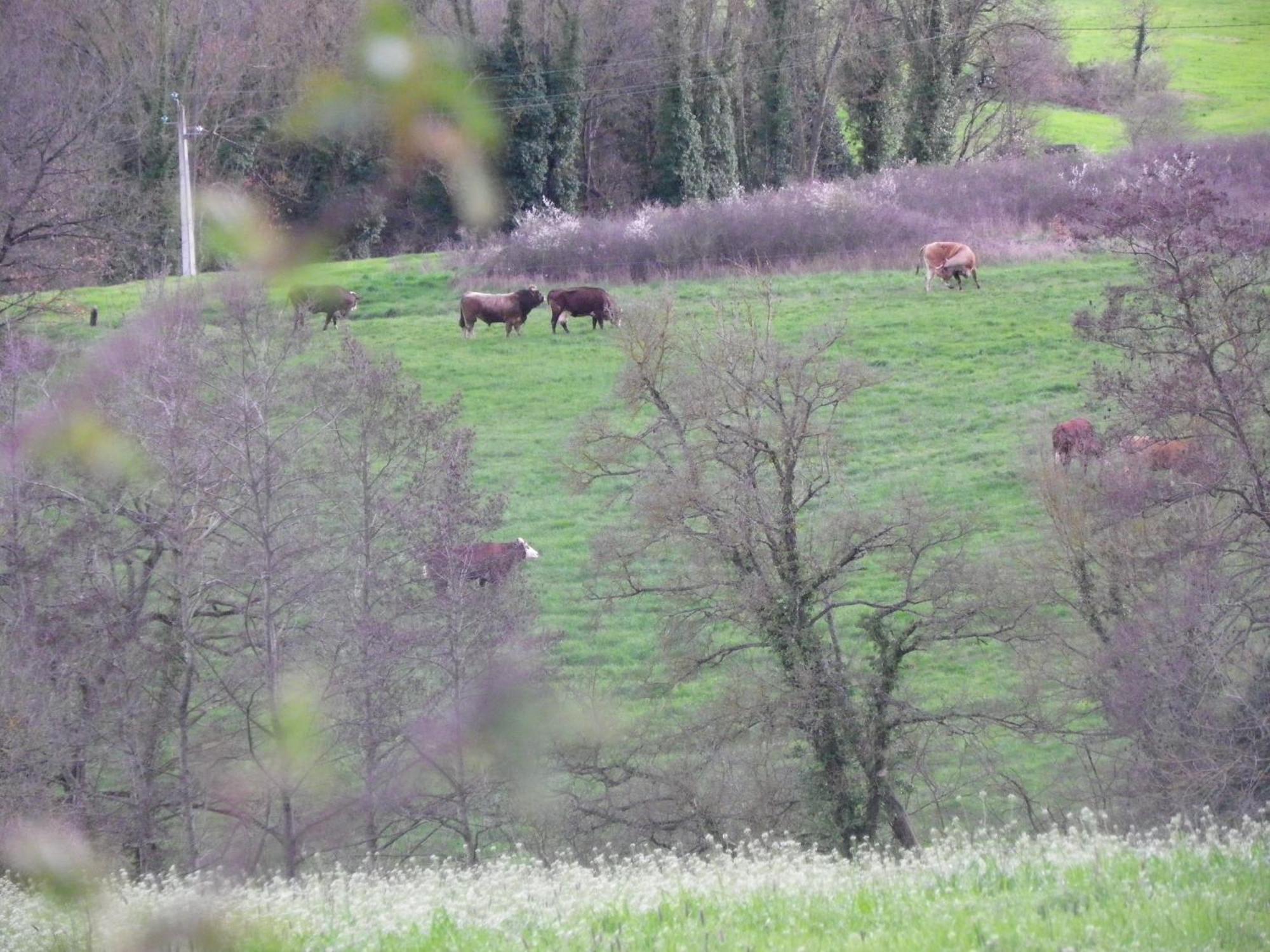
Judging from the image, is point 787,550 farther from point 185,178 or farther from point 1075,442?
point 185,178

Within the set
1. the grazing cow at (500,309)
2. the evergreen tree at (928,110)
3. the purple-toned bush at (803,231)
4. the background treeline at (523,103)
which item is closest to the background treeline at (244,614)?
the background treeline at (523,103)

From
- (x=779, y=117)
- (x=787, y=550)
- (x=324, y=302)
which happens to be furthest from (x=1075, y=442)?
(x=779, y=117)

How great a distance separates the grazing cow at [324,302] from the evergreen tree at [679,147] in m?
12.1

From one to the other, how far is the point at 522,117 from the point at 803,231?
1002cm

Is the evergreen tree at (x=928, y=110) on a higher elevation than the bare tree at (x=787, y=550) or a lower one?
higher

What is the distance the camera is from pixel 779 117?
178 feet

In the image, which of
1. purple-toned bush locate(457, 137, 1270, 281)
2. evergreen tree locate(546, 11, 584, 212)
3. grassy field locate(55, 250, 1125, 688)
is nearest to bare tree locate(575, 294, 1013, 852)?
grassy field locate(55, 250, 1125, 688)

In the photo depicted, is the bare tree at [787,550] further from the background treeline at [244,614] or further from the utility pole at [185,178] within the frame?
the utility pole at [185,178]

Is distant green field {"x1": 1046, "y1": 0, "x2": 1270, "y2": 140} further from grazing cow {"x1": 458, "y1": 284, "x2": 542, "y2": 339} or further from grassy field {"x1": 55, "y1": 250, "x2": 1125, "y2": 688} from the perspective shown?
grazing cow {"x1": 458, "y1": 284, "x2": 542, "y2": 339}

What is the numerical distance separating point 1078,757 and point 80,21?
1531 cm

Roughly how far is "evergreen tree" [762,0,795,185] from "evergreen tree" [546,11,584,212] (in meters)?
14.5

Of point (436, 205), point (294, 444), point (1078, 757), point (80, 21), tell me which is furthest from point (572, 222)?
point (1078, 757)

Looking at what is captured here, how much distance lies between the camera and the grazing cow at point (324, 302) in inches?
873

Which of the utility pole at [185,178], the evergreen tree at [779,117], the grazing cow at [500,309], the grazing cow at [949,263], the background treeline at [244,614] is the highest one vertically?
the evergreen tree at [779,117]
